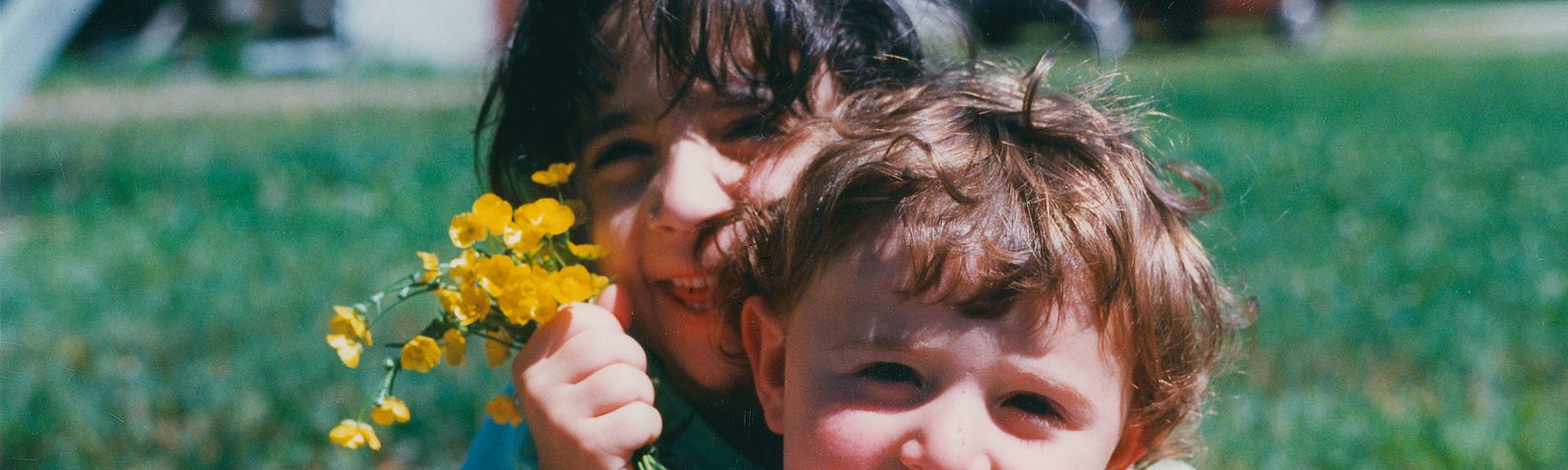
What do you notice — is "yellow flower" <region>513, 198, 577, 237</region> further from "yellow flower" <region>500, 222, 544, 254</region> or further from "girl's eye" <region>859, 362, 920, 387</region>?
"girl's eye" <region>859, 362, 920, 387</region>

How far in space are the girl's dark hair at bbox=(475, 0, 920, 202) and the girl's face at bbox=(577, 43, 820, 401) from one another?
0.03 metres

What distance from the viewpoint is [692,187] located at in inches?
77.2

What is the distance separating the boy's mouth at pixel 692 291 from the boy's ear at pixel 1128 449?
1.84 ft

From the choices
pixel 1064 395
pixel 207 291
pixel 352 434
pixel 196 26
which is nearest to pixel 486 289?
pixel 352 434

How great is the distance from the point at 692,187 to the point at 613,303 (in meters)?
0.19

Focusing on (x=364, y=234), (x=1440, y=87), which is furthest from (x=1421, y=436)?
(x=1440, y=87)

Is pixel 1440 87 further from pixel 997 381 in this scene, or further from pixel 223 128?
pixel 997 381

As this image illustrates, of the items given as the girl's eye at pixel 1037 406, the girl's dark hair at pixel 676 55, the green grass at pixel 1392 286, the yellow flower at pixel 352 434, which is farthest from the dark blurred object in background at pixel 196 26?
the girl's eye at pixel 1037 406

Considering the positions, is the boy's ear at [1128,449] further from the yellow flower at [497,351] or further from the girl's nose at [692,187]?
the yellow flower at [497,351]

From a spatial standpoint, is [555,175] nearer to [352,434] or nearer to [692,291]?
[692,291]

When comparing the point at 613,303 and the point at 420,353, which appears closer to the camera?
the point at 420,353

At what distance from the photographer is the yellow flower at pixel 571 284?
5.97 feet

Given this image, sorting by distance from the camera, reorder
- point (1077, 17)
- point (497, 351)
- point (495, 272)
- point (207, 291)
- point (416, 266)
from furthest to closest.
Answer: point (416, 266) → point (207, 291) → point (1077, 17) → point (497, 351) → point (495, 272)

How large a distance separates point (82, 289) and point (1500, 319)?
4290 millimetres
